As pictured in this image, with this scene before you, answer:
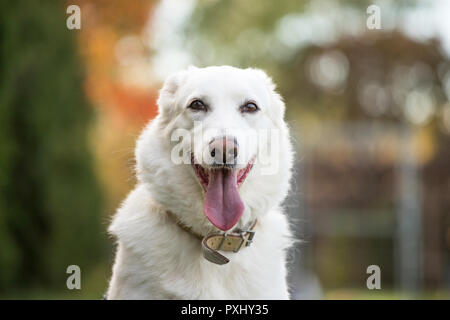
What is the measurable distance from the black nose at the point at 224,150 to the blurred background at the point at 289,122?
903 millimetres

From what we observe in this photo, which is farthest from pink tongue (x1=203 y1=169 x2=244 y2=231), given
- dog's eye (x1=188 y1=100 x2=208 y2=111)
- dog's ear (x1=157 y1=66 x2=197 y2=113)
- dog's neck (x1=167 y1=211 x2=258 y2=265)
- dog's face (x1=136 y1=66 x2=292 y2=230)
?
dog's ear (x1=157 y1=66 x2=197 y2=113)

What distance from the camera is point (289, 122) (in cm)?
432

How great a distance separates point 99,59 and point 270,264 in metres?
12.4

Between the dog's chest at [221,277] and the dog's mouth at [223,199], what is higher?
the dog's mouth at [223,199]

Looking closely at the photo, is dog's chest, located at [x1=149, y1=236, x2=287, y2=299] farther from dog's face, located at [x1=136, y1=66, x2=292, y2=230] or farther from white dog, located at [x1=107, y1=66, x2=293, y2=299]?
dog's face, located at [x1=136, y1=66, x2=292, y2=230]

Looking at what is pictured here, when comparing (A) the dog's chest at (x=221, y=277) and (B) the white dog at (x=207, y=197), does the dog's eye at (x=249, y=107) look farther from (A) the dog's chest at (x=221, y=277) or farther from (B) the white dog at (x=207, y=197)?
(A) the dog's chest at (x=221, y=277)

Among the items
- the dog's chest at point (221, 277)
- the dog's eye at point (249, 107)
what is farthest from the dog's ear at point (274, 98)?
the dog's chest at point (221, 277)

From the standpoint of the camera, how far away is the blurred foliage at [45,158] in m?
9.52

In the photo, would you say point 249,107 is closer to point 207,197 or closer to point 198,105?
point 198,105

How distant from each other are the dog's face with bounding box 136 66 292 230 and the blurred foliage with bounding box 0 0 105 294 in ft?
19.4

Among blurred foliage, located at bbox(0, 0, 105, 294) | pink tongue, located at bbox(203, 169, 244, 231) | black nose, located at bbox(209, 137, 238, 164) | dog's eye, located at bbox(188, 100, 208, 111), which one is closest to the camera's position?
black nose, located at bbox(209, 137, 238, 164)

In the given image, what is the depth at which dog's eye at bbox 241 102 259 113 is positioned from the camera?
136 inches

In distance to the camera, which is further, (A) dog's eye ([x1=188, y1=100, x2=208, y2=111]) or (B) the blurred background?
(B) the blurred background

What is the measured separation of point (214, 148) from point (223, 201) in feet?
1.10
